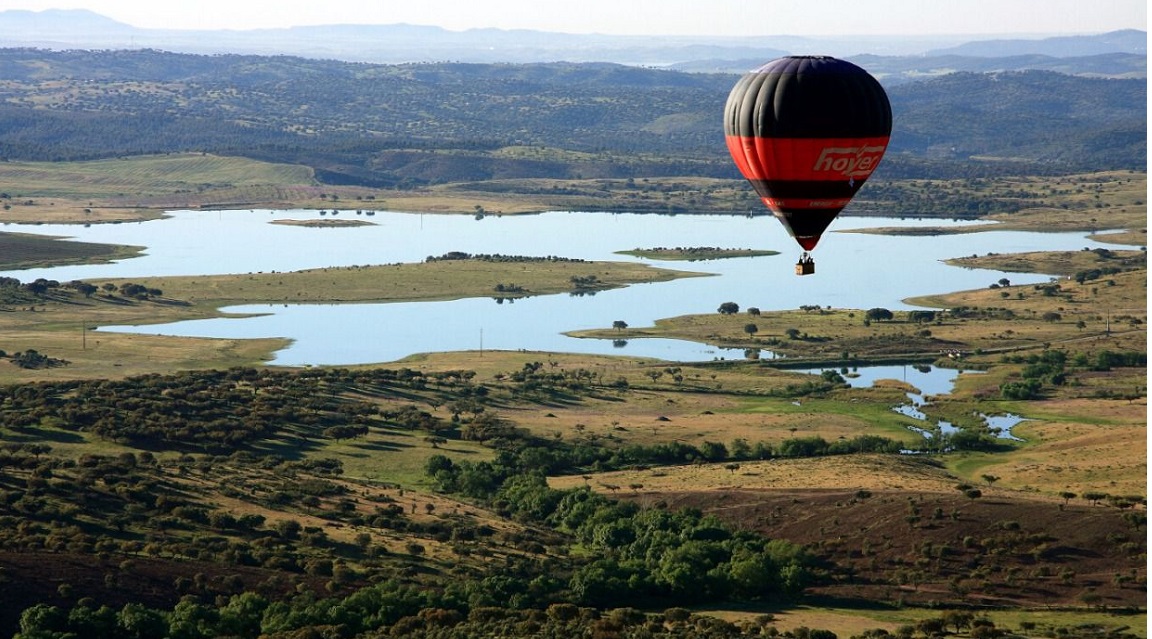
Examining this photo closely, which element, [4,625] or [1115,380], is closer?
[4,625]

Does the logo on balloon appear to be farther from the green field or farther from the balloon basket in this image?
the green field

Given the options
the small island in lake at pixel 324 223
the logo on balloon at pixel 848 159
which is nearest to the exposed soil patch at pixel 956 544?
the logo on balloon at pixel 848 159

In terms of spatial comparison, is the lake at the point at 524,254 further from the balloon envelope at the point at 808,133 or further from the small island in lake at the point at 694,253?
the balloon envelope at the point at 808,133

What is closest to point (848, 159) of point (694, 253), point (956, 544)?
point (956, 544)

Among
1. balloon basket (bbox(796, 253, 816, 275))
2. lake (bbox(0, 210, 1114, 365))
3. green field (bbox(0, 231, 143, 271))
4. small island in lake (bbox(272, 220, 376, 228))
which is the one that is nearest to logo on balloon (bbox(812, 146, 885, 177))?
balloon basket (bbox(796, 253, 816, 275))

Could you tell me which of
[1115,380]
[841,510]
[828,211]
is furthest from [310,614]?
[1115,380]

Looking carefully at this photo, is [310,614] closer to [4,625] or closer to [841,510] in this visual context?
[4,625]
